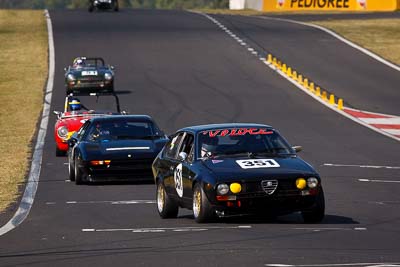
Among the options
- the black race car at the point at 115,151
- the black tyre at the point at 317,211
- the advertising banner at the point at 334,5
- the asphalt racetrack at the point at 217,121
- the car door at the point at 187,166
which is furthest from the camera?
the advertising banner at the point at 334,5

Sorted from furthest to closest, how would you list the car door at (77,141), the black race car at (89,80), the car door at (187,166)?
the black race car at (89,80)
the car door at (77,141)
the car door at (187,166)

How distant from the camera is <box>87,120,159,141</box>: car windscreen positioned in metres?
22.3

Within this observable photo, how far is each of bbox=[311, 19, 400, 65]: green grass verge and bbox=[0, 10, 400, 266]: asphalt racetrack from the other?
153cm

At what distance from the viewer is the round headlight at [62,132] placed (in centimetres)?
2645

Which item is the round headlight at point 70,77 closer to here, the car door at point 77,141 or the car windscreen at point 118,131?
the car door at point 77,141

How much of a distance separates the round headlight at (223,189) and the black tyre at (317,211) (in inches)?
37.6

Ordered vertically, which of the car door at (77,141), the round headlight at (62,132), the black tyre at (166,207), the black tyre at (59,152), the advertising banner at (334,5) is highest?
the black tyre at (166,207)

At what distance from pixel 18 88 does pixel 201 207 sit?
3171cm

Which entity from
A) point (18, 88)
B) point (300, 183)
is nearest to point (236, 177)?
point (300, 183)

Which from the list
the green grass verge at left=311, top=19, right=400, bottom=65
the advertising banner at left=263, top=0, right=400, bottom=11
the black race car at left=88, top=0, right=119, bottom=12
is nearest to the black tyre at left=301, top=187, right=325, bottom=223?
the green grass verge at left=311, top=19, right=400, bottom=65

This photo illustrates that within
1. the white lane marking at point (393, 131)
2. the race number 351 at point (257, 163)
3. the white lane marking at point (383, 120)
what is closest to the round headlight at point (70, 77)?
the white lane marking at point (383, 120)

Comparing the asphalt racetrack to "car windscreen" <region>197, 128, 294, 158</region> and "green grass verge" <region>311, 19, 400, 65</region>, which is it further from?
"green grass verge" <region>311, 19, 400, 65</region>

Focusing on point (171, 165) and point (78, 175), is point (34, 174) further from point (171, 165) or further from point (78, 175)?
point (171, 165)

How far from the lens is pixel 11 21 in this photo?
70.7 meters
